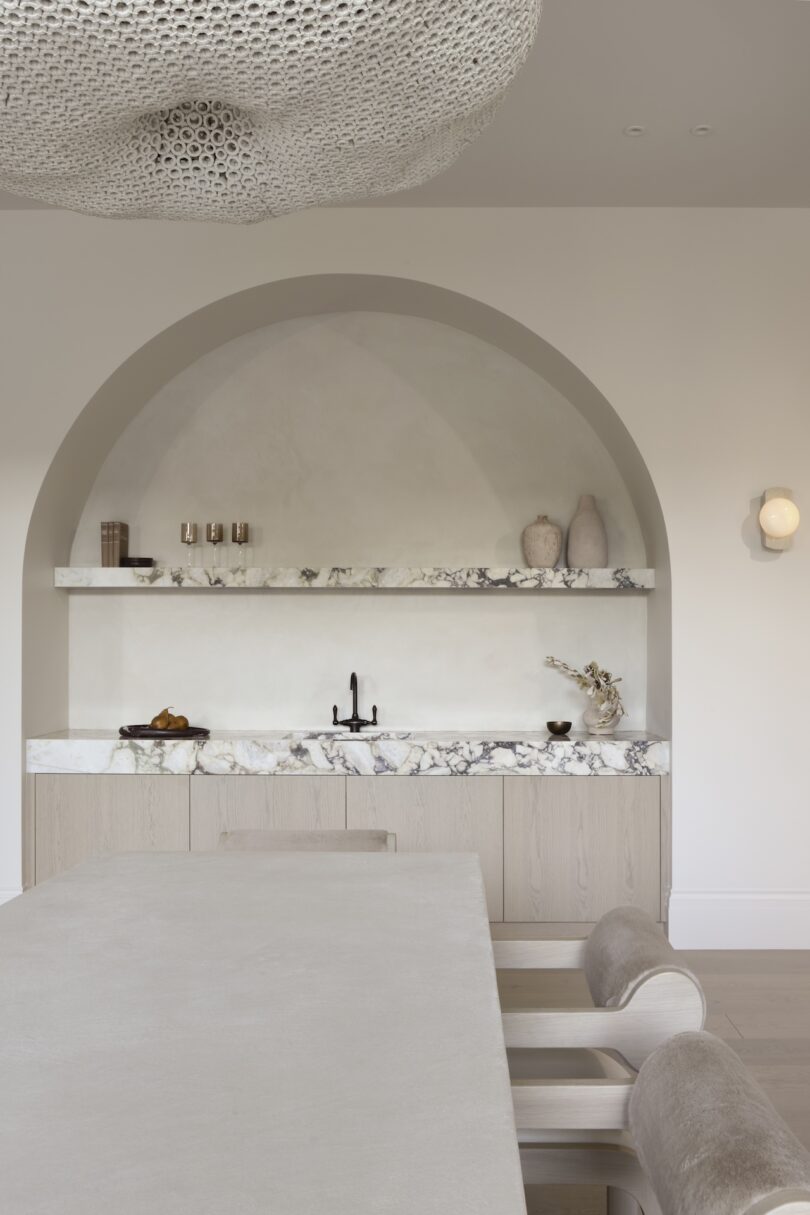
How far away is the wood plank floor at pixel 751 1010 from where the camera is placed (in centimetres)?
240

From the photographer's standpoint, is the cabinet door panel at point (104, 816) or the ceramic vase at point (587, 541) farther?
the ceramic vase at point (587, 541)

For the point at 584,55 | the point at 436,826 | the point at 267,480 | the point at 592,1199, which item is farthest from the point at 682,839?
the point at 584,55

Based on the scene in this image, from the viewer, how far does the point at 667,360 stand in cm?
426

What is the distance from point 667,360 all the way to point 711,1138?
366 cm

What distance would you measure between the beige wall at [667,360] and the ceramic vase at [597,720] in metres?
0.36

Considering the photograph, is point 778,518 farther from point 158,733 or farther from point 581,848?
point 158,733

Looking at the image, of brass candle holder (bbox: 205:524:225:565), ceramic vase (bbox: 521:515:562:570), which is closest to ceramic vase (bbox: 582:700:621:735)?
ceramic vase (bbox: 521:515:562:570)

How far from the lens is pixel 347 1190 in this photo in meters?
0.94

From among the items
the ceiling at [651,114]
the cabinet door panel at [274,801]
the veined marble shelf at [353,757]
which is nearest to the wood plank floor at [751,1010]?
the veined marble shelf at [353,757]

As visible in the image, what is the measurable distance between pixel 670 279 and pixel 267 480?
75.8 inches

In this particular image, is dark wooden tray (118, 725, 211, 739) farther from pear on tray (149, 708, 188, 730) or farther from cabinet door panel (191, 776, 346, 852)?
cabinet door panel (191, 776, 346, 852)

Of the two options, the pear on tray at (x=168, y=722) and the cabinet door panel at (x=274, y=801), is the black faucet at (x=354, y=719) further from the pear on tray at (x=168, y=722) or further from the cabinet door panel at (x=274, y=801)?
the pear on tray at (x=168, y=722)

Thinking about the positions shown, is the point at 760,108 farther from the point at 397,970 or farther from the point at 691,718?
the point at 397,970

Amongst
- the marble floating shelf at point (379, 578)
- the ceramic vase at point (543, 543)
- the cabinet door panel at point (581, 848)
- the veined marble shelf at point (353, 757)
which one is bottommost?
the cabinet door panel at point (581, 848)
